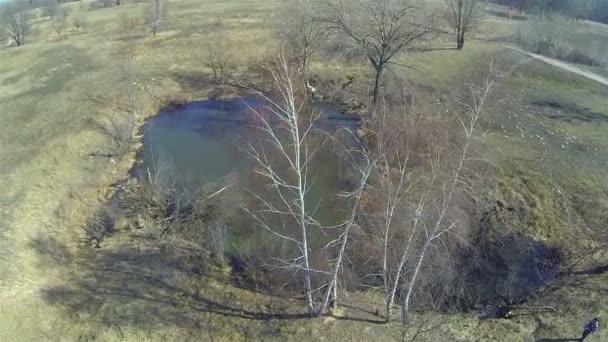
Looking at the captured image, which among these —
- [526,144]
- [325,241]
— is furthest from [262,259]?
[526,144]

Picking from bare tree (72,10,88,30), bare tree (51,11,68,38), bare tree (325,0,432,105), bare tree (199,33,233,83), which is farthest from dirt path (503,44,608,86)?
bare tree (51,11,68,38)

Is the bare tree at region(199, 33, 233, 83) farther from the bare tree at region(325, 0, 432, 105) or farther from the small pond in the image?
the bare tree at region(325, 0, 432, 105)

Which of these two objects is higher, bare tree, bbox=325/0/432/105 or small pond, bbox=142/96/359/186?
bare tree, bbox=325/0/432/105

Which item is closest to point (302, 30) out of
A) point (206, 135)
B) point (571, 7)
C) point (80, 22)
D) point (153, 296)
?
point (206, 135)

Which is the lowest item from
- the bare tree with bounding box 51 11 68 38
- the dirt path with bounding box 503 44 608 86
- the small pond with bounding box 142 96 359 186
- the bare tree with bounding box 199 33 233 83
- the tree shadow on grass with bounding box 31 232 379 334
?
the tree shadow on grass with bounding box 31 232 379 334

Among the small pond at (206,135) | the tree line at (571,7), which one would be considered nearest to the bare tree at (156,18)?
the small pond at (206,135)

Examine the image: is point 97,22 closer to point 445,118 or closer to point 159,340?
point 445,118

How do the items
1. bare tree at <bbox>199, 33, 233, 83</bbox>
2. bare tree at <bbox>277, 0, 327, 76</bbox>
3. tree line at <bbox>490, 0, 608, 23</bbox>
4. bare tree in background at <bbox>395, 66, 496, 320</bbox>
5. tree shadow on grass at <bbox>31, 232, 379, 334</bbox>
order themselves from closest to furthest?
bare tree in background at <bbox>395, 66, 496, 320</bbox>
tree shadow on grass at <bbox>31, 232, 379, 334</bbox>
bare tree at <bbox>277, 0, 327, 76</bbox>
bare tree at <bbox>199, 33, 233, 83</bbox>
tree line at <bbox>490, 0, 608, 23</bbox>
